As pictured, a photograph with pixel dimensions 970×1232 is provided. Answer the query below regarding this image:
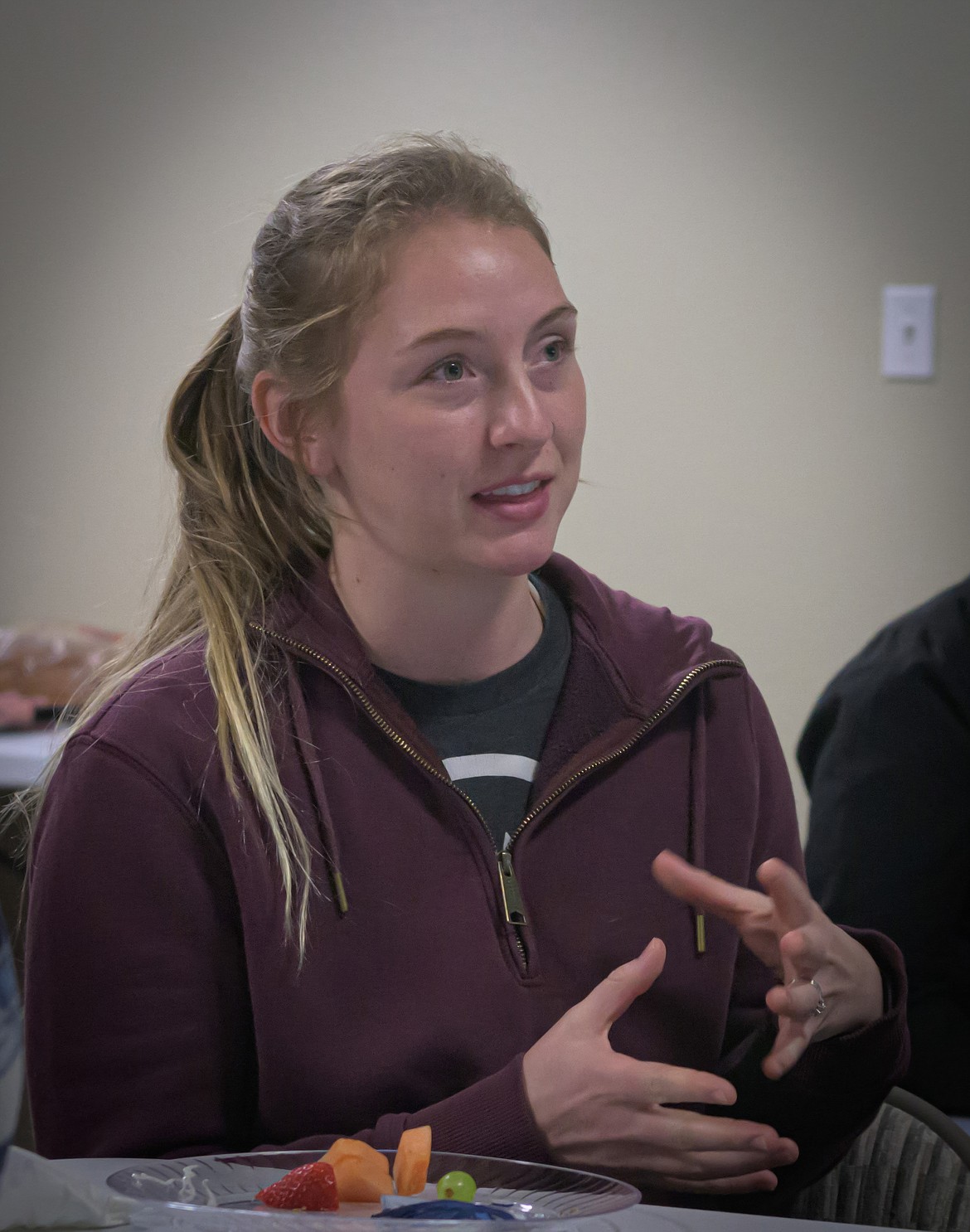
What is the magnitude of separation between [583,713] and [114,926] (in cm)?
34

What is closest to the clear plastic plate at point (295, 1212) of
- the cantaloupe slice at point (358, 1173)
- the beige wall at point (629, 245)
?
the cantaloupe slice at point (358, 1173)

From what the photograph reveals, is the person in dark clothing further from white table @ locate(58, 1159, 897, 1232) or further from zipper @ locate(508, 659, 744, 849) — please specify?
white table @ locate(58, 1159, 897, 1232)

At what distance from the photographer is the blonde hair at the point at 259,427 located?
848 mm

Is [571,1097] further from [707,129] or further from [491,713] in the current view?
[707,129]

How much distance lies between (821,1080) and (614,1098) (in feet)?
0.64

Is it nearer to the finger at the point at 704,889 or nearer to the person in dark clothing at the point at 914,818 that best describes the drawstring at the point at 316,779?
the finger at the point at 704,889

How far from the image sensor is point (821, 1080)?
2.81 feet

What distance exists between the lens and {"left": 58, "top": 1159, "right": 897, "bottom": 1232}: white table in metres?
0.58

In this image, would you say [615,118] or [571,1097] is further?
[615,118]

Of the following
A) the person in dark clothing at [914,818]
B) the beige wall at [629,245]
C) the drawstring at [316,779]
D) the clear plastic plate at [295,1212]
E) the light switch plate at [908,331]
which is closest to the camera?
the clear plastic plate at [295,1212]

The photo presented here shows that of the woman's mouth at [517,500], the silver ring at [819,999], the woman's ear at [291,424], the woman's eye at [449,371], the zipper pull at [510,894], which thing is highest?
the woman's eye at [449,371]

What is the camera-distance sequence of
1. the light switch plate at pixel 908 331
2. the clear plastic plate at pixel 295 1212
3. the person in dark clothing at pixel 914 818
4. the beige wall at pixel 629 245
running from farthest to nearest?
1. the light switch plate at pixel 908 331
2. the beige wall at pixel 629 245
3. the person in dark clothing at pixel 914 818
4. the clear plastic plate at pixel 295 1212

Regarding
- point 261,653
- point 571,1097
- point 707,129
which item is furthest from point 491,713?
point 707,129

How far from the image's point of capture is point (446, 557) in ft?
2.92
